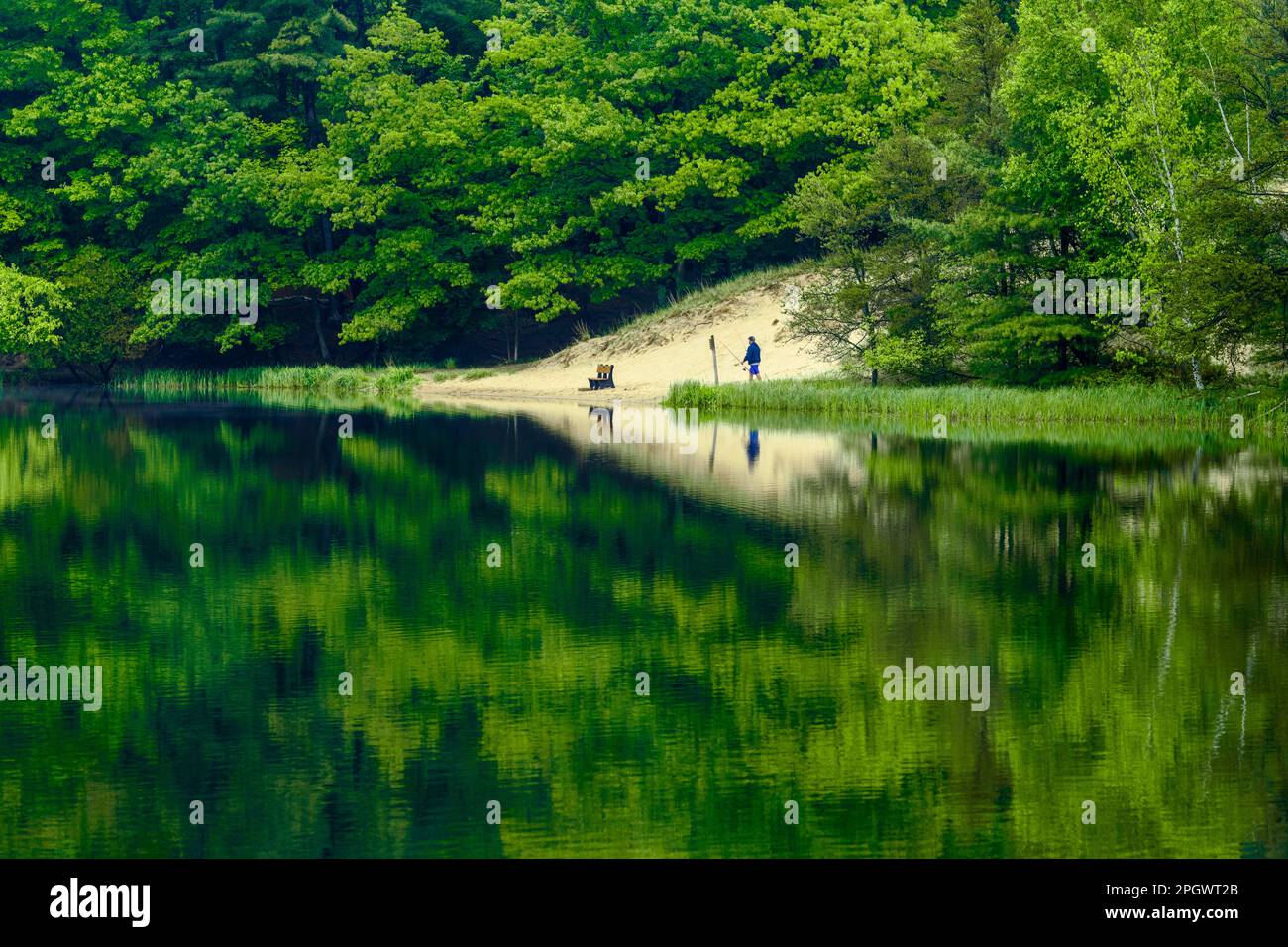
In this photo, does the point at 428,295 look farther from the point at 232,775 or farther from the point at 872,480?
the point at 232,775

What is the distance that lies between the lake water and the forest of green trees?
22.2 m

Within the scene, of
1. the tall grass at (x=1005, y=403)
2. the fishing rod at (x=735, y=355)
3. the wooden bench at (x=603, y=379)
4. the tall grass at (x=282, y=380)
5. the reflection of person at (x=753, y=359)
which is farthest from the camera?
the tall grass at (x=282, y=380)

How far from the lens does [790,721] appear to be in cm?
1173

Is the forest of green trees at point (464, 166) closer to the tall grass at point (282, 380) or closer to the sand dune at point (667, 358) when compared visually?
the tall grass at point (282, 380)

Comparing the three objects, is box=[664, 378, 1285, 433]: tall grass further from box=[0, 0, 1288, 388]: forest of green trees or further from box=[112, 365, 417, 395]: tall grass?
box=[112, 365, 417, 395]: tall grass

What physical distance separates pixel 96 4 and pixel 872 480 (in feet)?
180

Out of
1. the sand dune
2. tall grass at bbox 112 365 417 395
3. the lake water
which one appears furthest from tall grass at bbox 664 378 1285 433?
tall grass at bbox 112 365 417 395

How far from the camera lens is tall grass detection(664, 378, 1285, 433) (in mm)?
39625

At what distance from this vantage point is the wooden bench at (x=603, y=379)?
5784 centimetres

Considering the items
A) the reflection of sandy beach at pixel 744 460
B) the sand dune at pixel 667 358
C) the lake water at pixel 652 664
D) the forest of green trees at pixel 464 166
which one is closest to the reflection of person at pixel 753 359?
the sand dune at pixel 667 358

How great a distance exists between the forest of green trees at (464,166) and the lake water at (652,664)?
2221cm

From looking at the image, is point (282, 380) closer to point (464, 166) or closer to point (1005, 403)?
point (464, 166)

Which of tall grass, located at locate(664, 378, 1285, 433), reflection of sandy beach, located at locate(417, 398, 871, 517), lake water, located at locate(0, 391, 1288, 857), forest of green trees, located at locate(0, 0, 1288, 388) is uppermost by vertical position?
forest of green trees, located at locate(0, 0, 1288, 388)

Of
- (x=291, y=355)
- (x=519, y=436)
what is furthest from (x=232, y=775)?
(x=291, y=355)
